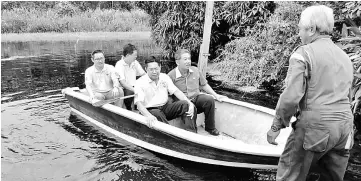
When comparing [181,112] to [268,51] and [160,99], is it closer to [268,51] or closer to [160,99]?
[160,99]

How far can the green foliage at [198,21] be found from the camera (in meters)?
9.76

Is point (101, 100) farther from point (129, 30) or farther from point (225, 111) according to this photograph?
point (129, 30)

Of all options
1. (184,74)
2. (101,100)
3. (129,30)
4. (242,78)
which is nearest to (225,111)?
(184,74)

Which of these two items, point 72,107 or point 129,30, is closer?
point 72,107

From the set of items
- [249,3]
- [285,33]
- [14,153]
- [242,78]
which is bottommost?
[14,153]

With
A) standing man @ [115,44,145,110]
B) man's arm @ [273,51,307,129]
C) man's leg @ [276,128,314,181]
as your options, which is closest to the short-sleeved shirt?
standing man @ [115,44,145,110]

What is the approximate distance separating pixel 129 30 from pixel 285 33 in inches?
715

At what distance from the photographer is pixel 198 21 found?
1125cm

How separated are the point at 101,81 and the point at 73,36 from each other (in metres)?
17.8

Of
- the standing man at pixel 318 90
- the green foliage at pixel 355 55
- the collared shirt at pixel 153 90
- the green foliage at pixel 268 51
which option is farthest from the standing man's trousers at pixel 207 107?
the green foliage at pixel 268 51

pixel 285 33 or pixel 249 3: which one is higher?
pixel 249 3

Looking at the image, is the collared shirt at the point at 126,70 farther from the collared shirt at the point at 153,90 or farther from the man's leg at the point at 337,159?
the man's leg at the point at 337,159

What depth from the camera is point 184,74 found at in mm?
4879

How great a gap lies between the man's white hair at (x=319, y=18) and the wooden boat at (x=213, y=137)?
1.47 metres
